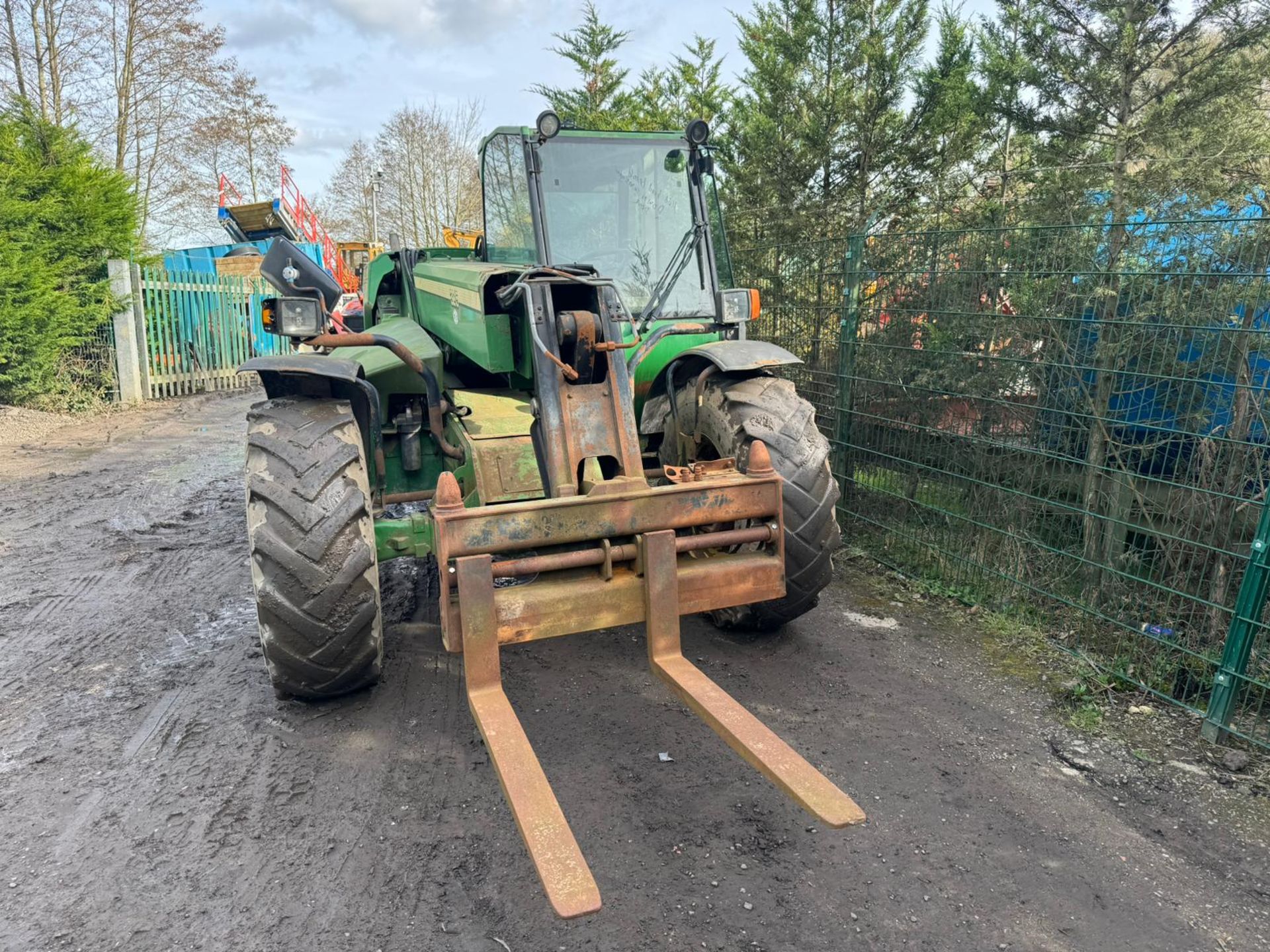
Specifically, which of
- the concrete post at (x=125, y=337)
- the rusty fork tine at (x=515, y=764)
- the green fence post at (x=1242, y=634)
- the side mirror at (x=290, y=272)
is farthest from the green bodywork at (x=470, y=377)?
the concrete post at (x=125, y=337)

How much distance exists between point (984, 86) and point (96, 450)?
10.2m

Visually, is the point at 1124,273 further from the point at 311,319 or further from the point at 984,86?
the point at 311,319

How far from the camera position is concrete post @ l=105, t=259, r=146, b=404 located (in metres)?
12.5

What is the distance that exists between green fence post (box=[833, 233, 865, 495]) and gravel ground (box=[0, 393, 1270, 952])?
1.84 meters

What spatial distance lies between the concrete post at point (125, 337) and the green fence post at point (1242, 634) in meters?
14.1

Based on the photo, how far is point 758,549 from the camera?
146 inches

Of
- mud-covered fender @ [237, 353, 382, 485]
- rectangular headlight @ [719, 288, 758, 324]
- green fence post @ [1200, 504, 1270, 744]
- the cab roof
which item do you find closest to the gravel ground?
green fence post @ [1200, 504, 1270, 744]

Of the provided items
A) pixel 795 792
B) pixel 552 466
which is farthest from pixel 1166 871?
pixel 552 466

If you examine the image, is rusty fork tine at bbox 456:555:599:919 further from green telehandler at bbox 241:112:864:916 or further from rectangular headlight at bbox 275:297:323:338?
rectangular headlight at bbox 275:297:323:338

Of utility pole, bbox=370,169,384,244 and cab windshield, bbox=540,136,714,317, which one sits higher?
utility pole, bbox=370,169,384,244

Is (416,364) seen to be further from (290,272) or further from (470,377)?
(290,272)

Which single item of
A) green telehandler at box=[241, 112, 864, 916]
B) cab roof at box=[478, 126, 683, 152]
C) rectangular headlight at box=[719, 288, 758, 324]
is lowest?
green telehandler at box=[241, 112, 864, 916]

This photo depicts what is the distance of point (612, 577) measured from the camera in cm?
332

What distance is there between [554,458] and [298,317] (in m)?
1.69
